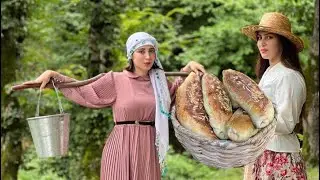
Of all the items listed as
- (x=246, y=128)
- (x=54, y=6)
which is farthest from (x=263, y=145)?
(x=54, y=6)

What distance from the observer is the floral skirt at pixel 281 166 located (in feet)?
12.0

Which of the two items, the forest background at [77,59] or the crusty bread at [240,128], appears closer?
the crusty bread at [240,128]

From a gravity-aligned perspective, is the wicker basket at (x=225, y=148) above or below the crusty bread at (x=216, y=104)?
below

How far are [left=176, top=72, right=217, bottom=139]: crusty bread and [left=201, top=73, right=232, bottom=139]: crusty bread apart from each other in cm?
3

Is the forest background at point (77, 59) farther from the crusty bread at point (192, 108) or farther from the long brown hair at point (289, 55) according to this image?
the crusty bread at point (192, 108)

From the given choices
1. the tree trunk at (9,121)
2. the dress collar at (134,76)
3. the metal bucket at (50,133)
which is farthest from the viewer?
the tree trunk at (9,121)

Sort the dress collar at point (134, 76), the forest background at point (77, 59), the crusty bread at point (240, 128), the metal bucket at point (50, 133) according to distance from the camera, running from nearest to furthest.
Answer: the crusty bread at point (240, 128) → the metal bucket at point (50, 133) → the dress collar at point (134, 76) → the forest background at point (77, 59)

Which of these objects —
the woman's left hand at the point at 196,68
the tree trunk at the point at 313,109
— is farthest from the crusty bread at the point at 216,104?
the tree trunk at the point at 313,109

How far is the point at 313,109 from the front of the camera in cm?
736

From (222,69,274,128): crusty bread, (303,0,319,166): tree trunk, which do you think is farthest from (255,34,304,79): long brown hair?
(303,0,319,166): tree trunk

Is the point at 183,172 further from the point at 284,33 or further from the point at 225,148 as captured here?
the point at 225,148

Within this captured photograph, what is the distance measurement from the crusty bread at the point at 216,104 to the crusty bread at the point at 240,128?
30 mm

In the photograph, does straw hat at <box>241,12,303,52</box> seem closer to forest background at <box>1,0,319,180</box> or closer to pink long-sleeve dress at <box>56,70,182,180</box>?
pink long-sleeve dress at <box>56,70,182,180</box>

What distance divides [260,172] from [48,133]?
1299 mm
